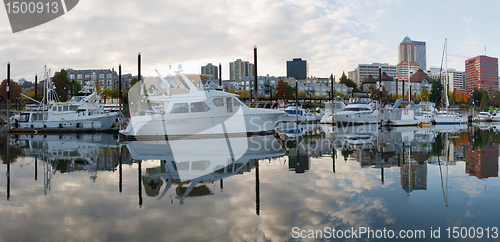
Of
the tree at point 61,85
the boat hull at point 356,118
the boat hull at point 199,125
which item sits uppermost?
the tree at point 61,85

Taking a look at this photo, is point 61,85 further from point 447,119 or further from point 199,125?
point 447,119

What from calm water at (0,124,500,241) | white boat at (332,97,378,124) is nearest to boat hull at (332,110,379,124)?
white boat at (332,97,378,124)

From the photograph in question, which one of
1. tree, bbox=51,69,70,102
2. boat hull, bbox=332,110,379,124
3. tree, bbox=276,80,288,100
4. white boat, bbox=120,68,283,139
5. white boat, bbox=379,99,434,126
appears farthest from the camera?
tree, bbox=276,80,288,100

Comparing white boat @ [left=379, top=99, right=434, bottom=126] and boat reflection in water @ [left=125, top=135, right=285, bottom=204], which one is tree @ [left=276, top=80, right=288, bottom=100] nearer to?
white boat @ [left=379, top=99, right=434, bottom=126]

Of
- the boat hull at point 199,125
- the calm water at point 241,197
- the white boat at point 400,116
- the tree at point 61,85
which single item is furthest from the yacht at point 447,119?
the tree at point 61,85

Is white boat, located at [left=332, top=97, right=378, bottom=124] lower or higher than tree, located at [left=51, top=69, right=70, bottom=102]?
lower

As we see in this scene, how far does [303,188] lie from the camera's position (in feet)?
24.3

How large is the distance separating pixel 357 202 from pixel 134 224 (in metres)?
4.12

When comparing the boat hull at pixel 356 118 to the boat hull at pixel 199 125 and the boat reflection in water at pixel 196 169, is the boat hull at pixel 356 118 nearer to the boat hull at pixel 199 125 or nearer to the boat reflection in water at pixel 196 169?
the boat hull at pixel 199 125

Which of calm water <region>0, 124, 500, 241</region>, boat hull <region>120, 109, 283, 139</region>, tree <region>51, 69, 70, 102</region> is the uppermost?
tree <region>51, 69, 70, 102</region>

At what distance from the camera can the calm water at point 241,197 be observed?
4977 millimetres

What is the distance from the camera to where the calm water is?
498 cm

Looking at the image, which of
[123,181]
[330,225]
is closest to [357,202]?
[330,225]

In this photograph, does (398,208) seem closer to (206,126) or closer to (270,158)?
(270,158)
